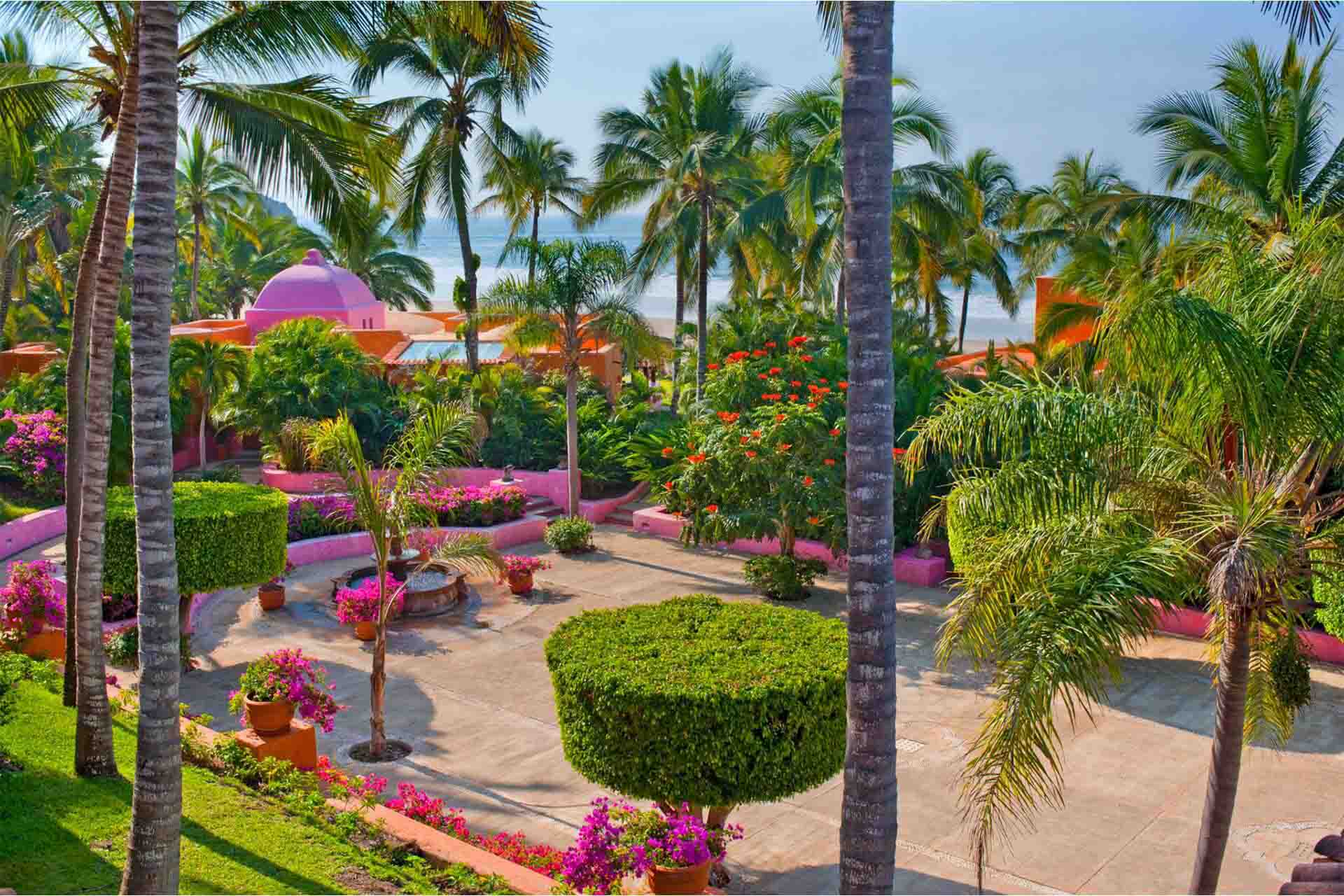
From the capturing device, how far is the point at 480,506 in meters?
22.3

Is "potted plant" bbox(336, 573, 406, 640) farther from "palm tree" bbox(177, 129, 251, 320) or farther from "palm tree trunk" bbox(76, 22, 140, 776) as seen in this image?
"palm tree" bbox(177, 129, 251, 320)

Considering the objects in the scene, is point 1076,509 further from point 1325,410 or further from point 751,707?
point 751,707

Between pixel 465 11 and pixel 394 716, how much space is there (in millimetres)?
7838

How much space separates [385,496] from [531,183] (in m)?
16.7

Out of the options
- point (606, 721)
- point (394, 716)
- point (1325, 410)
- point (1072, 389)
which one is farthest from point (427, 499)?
point (1325, 410)

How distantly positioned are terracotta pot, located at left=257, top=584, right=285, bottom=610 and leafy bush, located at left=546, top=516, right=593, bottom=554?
5.17 meters

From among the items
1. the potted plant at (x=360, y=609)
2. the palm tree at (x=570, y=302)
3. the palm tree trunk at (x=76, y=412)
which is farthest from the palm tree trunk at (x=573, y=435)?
the palm tree trunk at (x=76, y=412)

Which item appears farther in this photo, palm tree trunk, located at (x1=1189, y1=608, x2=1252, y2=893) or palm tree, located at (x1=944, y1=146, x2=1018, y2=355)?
palm tree, located at (x1=944, y1=146, x2=1018, y2=355)

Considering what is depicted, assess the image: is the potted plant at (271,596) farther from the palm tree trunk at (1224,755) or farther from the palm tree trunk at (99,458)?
the palm tree trunk at (1224,755)

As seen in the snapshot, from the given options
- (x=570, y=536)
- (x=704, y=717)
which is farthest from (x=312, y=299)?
(x=704, y=717)

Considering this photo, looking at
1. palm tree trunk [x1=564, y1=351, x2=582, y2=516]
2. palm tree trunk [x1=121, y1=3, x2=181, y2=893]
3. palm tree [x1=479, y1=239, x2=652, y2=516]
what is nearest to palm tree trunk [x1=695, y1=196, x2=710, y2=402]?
palm tree trunk [x1=564, y1=351, x2=582, y2=516]

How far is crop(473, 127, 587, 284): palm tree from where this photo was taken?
2742cm

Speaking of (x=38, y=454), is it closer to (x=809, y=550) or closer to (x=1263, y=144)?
(x=809, y=550)

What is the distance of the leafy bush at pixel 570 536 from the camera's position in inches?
842
